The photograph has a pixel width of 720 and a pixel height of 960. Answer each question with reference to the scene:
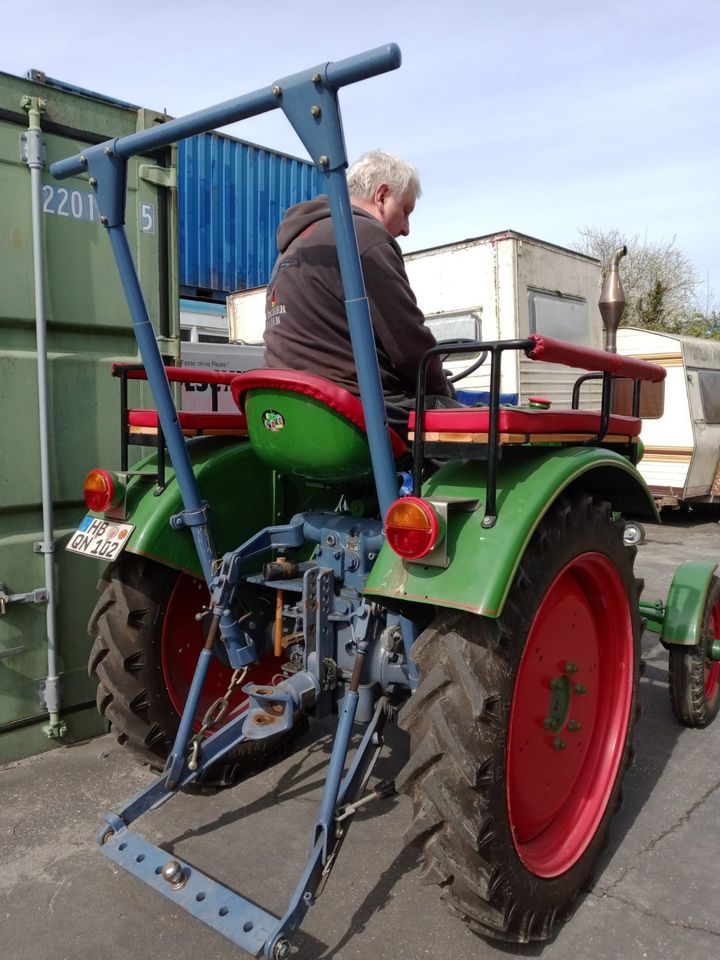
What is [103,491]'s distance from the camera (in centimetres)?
271

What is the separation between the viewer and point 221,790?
2.95 metres

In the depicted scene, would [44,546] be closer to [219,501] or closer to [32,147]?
[219,501]

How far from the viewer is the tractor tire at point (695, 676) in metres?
3.44

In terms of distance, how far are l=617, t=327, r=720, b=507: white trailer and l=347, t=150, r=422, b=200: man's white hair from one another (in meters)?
8.05

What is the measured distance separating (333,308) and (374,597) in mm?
919

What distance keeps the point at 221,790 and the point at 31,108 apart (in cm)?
275

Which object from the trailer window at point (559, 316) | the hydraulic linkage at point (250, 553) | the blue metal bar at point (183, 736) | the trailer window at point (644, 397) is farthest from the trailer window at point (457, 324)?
the blue metal bar at point (183, 736)

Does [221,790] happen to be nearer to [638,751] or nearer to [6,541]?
[6,541]

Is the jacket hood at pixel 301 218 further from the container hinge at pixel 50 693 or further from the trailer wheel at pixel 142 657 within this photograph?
the container hinge at pixel 50 693

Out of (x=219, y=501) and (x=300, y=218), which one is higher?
(x=300, y=218)

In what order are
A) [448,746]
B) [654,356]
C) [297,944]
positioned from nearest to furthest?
[448,746] < [297,944] < [654,356]

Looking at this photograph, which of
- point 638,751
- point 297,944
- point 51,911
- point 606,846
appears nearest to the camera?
point 297,944

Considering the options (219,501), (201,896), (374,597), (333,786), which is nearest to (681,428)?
(219,501)

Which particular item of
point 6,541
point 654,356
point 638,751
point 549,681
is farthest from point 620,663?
point 654,356
